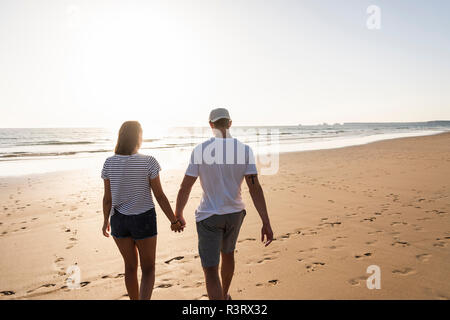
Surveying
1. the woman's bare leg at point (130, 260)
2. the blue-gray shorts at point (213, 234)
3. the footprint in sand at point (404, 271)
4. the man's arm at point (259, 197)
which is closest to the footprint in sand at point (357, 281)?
the footprint in sand at point (404, 271)

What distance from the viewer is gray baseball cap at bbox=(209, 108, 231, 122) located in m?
2.81

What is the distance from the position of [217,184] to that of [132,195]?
34.7 inches

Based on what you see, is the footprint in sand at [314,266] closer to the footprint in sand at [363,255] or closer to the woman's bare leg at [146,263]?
the footprint in sand at [363,255]

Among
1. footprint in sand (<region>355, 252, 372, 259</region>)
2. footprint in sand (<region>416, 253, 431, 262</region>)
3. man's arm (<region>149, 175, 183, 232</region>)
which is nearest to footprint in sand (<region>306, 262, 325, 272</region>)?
footprint in sand (<region>355, 252, 372, 259</region>)

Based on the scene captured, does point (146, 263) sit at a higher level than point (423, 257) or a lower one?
higher

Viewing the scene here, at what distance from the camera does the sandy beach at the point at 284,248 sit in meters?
3.78

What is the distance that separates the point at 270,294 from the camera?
3.65m

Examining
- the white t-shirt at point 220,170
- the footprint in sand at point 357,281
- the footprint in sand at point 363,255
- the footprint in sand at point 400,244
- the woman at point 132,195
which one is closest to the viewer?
the white t-shirt at point 220,170

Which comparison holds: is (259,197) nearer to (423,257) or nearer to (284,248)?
(284,248)

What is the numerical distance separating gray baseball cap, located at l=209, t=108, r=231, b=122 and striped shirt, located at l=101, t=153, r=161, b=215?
74cm

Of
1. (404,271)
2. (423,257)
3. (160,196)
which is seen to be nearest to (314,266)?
(404,271)

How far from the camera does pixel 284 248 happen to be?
4984 millimetres
